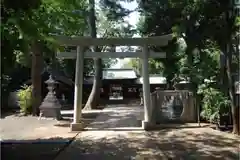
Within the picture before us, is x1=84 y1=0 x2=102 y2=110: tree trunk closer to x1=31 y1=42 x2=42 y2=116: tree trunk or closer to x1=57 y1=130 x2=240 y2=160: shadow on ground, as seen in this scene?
x1=31 y1=42 x2=42 y2=116: tree trunk

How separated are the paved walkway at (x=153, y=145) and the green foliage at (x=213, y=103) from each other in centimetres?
87

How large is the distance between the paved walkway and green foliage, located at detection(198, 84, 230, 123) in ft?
2.86

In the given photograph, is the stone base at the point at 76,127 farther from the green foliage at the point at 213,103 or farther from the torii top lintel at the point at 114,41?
the green foliage at the point at 213,103

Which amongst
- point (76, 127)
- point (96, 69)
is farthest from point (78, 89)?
point (96, 69)

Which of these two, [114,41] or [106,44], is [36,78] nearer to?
[106,44]

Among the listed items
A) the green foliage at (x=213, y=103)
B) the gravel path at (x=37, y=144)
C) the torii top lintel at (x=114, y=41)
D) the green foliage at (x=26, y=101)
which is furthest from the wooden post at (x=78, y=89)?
the green foliage at (x=26, y=101)

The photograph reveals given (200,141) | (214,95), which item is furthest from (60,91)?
(200,141)

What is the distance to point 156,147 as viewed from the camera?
8.39 meters

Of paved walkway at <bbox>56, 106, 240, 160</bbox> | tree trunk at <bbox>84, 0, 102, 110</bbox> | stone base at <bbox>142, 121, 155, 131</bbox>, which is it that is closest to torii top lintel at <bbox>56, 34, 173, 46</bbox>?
stone base at <bbox>142, 121, 155, 131</bbox>

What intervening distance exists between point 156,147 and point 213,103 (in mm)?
4341

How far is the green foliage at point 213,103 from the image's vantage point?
11.6 m

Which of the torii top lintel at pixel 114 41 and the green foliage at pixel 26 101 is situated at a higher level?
the torii top lintel at pixel 114 41

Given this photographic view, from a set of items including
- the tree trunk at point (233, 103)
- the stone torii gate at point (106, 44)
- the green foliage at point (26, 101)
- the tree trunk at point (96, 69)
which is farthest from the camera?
the tree trunk at point (96, 69)

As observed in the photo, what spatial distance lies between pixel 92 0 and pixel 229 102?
13.2 m
